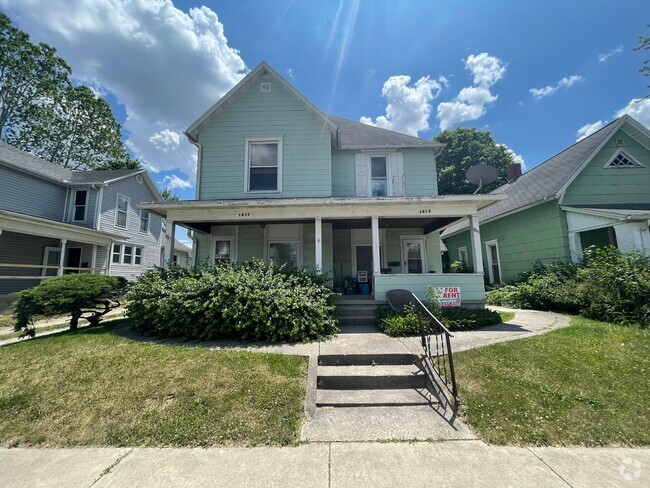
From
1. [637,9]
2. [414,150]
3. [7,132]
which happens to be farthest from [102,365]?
[7,132]

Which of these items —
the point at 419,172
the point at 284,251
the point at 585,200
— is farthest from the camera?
the point at 419,172

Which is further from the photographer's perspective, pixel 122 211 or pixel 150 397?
pixel 122 211

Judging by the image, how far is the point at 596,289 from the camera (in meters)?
7.61

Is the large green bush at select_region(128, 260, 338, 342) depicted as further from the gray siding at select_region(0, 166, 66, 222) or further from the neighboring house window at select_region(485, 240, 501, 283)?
the gray siding at select_region(0, 166, 66, 222)

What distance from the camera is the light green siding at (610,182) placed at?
1088 cm

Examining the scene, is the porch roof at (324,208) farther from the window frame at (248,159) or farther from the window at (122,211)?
the window at (122,211)

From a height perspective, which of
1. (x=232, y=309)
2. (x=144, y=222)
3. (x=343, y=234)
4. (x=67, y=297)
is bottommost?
(x=232, y=309)

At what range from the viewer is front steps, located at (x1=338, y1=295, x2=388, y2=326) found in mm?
7391

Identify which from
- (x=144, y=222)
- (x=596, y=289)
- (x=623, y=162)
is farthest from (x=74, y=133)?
(x=623, y=162)

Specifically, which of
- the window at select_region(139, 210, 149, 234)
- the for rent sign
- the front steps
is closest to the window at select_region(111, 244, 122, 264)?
the window at select_region(139, 210, 149, 234)

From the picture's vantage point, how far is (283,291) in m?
6.37

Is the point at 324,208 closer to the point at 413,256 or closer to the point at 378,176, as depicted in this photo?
the point at 378,176

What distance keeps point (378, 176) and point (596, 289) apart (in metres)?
7.66

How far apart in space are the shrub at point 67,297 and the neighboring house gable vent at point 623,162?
1867 centimetres
